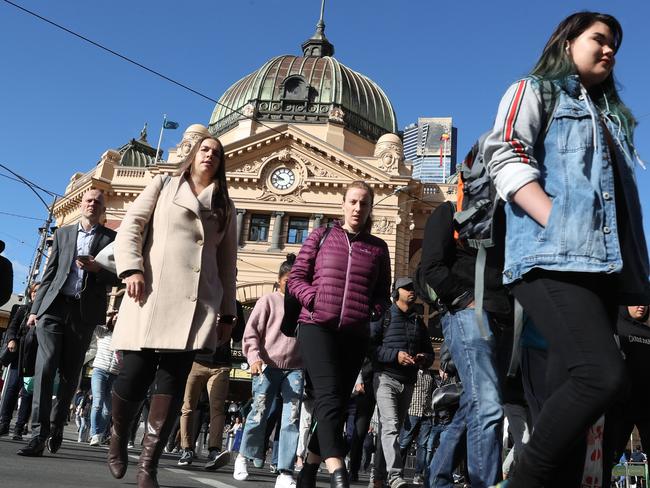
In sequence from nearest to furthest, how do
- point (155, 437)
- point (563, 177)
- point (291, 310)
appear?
point (563, 177) < point (155, 437) < point (291, 310)

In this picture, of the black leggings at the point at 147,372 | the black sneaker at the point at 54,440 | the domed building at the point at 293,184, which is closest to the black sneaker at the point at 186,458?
the black sneaker at the point at 54,440

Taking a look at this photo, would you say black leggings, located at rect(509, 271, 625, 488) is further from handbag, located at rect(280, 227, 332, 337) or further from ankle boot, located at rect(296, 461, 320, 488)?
handbag, located at rect(280, 227, 332, 337)

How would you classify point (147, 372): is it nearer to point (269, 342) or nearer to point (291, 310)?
point (291, 310)

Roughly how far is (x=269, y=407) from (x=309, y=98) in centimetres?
3809

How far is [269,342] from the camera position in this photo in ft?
23.0

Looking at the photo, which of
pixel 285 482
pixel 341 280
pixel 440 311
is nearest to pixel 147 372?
pixel 341 280

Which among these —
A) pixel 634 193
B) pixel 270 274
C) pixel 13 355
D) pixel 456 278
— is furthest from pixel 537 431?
pixel 270 274

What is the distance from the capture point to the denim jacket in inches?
101

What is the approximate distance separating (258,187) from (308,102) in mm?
8780

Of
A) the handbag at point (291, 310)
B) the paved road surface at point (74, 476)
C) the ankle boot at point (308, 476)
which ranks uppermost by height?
the handbag at point (291, 310)

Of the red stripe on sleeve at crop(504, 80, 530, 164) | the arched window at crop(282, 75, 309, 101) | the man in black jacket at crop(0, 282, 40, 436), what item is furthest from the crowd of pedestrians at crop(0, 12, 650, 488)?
the arched window at crop(282, 75, 309, 101)

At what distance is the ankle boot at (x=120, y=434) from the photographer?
4059mm

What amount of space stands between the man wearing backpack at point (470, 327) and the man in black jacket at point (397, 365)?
2053mm

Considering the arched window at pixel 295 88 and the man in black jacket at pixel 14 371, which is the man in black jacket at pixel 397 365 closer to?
the man in black jacket at pixel 14 371
